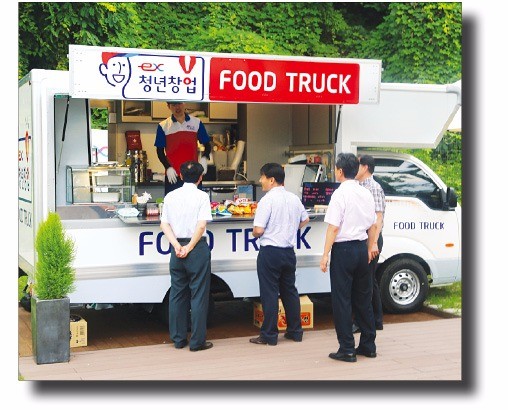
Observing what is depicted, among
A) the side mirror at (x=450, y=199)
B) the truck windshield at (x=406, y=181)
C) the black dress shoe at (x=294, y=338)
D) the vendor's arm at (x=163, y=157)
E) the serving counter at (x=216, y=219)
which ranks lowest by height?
the black dress shoe at (x=294, y=338)

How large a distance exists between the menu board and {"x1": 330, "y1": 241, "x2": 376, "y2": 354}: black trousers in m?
1.87

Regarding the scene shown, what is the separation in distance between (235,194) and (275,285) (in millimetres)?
2660

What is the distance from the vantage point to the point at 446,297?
10484mm

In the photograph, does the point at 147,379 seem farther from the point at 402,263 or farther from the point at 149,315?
the point at 402,263

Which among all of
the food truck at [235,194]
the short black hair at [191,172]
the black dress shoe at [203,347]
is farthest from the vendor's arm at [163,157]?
the black dress shoe at [203,347]

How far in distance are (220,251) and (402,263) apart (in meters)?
2.17

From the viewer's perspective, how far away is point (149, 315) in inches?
367

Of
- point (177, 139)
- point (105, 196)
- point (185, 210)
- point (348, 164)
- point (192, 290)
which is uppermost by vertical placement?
point (177, 139)

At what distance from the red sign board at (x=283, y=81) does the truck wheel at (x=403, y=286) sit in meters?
2.02

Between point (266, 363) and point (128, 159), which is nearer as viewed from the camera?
point (266, 363)

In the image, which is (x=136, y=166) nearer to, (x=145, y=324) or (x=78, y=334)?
(x=145, y=324)

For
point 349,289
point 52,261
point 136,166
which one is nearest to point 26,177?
point 52,261

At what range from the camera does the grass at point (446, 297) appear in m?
9.88

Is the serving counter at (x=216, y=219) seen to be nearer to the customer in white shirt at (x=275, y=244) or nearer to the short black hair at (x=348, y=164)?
the customer in white shirt at (x=275, y=244)
